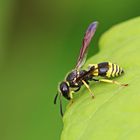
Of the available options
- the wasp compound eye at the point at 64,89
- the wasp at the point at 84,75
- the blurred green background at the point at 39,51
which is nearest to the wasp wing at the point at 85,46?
the wasp at the point at 84,75

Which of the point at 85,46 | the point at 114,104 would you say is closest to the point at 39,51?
the point at 85,46

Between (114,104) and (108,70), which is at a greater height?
(114,104)

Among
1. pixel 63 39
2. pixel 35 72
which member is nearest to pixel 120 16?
pixel 63 39

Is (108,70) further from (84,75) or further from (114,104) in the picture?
(114,104)

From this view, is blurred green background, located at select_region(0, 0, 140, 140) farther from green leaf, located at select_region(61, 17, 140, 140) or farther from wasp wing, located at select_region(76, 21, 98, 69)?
green leaf, located at select_region(61, 17, 140, 140)

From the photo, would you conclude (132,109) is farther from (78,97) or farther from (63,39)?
(63,39)
